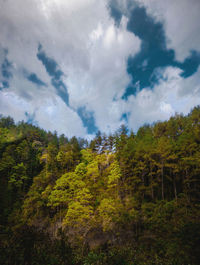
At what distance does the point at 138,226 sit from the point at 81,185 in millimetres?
10409

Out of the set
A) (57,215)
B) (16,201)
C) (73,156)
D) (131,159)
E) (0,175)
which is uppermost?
(73,156)

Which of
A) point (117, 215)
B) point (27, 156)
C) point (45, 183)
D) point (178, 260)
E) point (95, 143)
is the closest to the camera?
point (178, 260)

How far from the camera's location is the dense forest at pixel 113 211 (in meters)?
6.17

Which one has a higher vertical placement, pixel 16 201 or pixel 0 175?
pixel 0 175

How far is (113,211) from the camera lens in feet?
52.6

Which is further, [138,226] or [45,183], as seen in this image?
[45,183]

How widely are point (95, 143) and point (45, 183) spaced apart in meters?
20.6

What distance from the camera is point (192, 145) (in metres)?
17.5

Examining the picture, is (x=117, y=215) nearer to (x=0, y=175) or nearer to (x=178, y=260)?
(x=178, y=260)

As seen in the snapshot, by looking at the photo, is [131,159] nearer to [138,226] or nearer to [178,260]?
[138,226]

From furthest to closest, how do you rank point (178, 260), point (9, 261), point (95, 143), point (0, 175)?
point (95, 143)
point (0, 175)
point (178, 260)
point (9, 261)

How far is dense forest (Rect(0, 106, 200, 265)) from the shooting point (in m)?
6.17

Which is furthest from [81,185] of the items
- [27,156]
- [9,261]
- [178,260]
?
[27,156]

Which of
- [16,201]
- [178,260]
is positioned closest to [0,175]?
[16,201]
